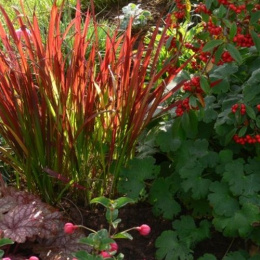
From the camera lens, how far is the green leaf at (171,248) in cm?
247

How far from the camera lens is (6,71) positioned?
262cm

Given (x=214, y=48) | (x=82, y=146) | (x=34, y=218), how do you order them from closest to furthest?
(x=34, y=218)
(x=214, y=48)
(x=82, y=146)

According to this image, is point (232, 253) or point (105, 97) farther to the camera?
point (105, 97)

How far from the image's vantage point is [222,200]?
242 cm

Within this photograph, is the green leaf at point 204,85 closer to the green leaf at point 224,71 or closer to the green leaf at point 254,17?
the green leaf at point 224,71

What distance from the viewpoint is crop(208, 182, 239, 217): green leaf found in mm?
2395

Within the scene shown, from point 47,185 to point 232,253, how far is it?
34.5 inches

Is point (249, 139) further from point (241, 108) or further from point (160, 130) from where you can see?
point (160, 130)

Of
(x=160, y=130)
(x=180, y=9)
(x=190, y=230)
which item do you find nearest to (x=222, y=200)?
(x=190, y=230)

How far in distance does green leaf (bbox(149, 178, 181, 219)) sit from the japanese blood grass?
193 millimetres

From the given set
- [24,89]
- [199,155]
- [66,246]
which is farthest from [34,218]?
[199,155]

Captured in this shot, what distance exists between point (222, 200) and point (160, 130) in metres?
0.47

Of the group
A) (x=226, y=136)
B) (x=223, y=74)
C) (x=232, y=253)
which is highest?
(x=223, y=74)

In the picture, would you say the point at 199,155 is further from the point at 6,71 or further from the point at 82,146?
the point at 6,71
